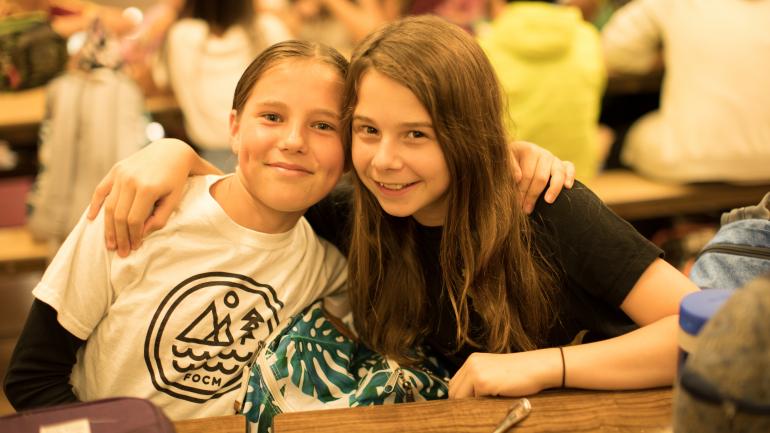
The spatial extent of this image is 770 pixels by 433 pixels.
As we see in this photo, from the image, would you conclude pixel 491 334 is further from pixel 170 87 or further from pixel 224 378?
pixel 170 87

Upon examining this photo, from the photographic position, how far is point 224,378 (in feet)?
4.49

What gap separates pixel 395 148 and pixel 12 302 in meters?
2.98

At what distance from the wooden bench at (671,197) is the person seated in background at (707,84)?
0.05m

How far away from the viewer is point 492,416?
3.65ft

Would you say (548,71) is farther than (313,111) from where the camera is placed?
Yes

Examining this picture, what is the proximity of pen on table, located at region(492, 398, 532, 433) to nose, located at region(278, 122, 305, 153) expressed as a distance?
565 millimetres

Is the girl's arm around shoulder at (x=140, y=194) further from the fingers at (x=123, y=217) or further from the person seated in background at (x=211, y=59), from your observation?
the person seated in background at (x=211, y=59)

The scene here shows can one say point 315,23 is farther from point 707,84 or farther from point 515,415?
point 515,415

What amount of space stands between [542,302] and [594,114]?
1788 mm

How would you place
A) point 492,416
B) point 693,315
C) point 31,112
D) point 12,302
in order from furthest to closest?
point 12,302, point 31,112, point 492,416, point 693,315

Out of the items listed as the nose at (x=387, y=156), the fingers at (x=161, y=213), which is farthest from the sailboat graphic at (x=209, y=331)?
the nose at (x=387, y=156)

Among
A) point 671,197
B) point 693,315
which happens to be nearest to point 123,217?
point 693,315

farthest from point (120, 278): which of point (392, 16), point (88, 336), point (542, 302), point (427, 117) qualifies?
point (392, 16)

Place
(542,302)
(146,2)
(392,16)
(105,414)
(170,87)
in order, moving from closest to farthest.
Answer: (105,414), (542,302), (170,87), (392,16), (146,2)
